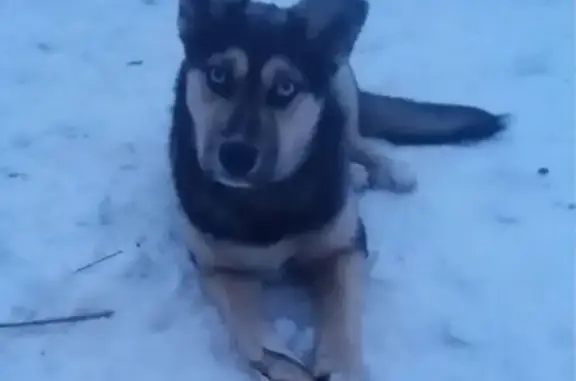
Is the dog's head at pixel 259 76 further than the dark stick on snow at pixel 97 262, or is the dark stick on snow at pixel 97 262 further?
the dark stick on snow at pixel 97 262

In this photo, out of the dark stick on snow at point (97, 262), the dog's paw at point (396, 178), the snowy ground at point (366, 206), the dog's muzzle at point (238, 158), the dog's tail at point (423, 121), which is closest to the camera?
the dog's muzzle at point (238, 158)

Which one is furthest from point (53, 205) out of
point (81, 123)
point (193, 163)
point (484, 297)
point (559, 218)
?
point (559, 218)

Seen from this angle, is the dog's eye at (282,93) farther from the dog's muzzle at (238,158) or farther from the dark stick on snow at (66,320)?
the dark stick on snow at (66,320)

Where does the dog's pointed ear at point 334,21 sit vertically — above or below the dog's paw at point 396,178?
above

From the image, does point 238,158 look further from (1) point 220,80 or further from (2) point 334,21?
(2) point 334,21

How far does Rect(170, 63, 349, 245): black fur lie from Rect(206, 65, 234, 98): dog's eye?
0.22m

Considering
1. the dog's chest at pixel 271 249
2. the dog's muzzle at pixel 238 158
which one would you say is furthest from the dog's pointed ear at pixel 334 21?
the dog's chest at pixel 271 249

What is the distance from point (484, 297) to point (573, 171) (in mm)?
771

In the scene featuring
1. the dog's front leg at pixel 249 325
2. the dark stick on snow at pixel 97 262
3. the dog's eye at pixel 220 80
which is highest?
the dog's eye at pixel 220 80

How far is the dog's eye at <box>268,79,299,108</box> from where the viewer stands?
202 centimetres

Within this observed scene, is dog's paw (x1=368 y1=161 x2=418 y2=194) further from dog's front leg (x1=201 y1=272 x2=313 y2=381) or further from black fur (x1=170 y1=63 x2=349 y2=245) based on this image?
dog's front leg (x1=201 y1=272 x2=313 y2=381)

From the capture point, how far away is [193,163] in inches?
89.1

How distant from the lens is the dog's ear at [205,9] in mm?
2076

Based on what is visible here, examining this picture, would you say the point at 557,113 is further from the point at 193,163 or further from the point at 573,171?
the point at 193,163
